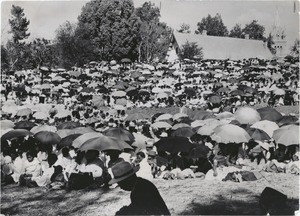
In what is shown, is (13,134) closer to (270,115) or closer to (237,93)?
(270,115)

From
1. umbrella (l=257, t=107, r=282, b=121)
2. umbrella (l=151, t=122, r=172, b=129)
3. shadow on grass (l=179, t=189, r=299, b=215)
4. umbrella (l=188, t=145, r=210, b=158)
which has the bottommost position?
shadow on grass (l=179, t=189, r=299, b=215)

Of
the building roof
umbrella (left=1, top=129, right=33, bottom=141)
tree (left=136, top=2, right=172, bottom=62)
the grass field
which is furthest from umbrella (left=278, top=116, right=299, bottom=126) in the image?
tree (left=136, top=2, right=172, bottom=62)

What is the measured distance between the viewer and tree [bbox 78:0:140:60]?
60.5 metres

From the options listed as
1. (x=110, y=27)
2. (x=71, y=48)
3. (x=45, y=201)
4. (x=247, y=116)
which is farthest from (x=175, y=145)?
(x=110, y=27)

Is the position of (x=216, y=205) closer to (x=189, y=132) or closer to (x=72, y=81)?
(x=189, y=132)

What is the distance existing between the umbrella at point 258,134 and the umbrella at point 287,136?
0.29 meters

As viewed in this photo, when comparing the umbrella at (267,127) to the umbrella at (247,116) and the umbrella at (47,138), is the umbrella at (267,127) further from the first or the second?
the umbrella at (47,138)

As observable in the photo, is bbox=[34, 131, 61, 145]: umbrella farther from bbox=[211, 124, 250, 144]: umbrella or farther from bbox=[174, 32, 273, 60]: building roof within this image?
bbox=[174, 32, 273, 60]: building roof

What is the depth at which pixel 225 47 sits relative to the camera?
69.3m

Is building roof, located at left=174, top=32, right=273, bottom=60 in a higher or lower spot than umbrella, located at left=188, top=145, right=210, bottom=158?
higher

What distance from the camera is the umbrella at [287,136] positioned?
437 inches

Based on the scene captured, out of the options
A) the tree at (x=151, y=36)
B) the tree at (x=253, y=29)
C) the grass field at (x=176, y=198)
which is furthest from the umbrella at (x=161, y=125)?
the tree at (x=253, y=29)

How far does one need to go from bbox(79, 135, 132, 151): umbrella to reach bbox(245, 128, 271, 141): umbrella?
3.97 m

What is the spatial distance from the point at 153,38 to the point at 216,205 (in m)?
67.4
